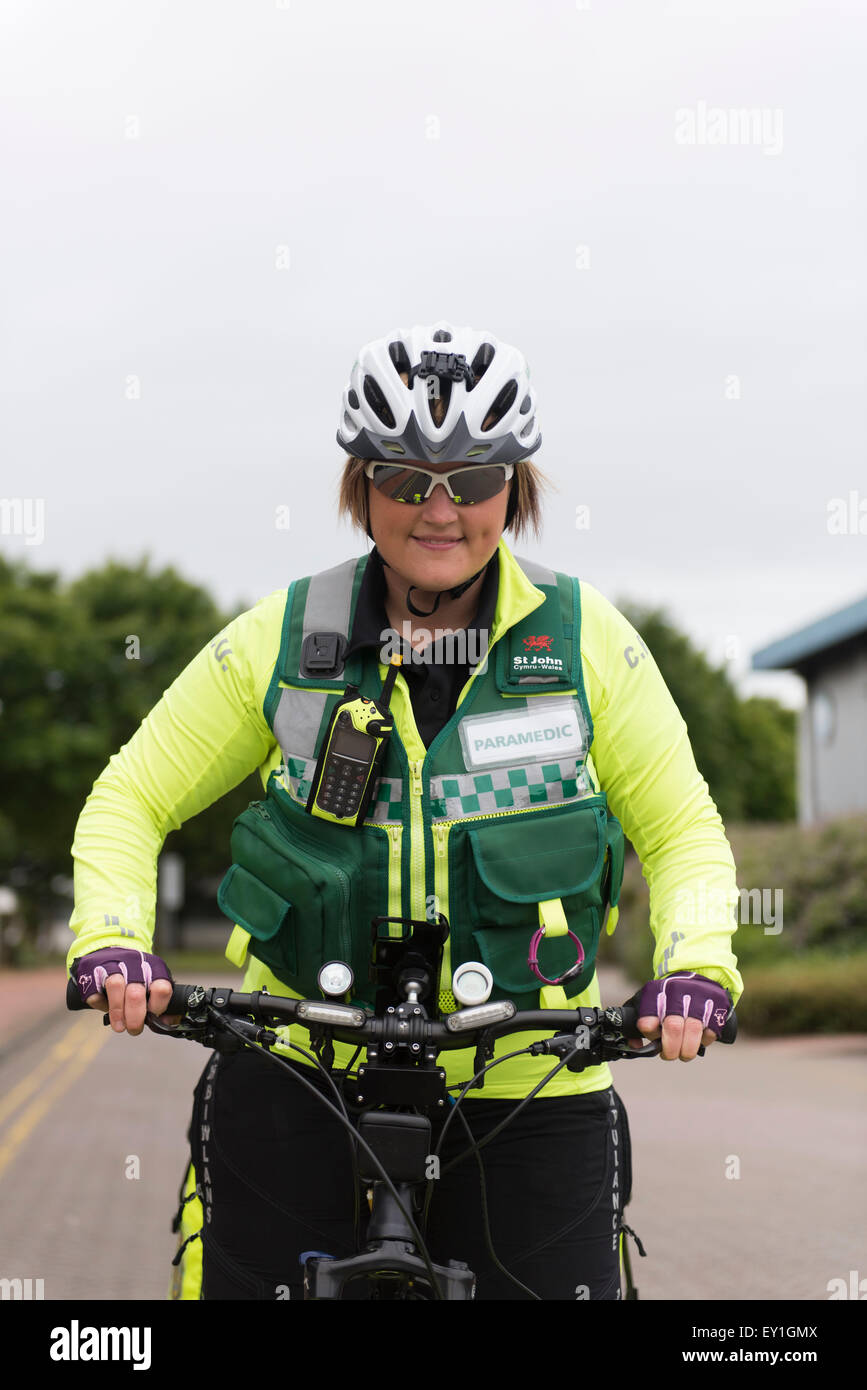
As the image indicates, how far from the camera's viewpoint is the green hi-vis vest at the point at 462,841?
3193mm

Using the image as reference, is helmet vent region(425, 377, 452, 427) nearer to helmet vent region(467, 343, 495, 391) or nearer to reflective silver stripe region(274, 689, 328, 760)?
helmet vent region(467, 343, 495, 391)

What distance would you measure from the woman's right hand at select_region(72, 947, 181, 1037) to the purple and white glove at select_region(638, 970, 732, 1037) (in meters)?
0.80

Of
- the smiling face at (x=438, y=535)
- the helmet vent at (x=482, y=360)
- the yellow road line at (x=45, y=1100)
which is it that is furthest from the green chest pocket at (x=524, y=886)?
the yellow road line at (x=45, y=1100)

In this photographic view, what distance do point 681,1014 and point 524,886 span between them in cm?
41

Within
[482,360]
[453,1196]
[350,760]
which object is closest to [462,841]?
[350,760]

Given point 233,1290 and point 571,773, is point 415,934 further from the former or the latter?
point 233,1290

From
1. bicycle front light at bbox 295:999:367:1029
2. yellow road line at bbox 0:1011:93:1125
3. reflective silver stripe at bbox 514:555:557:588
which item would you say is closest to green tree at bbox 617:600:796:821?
yellow road line at bbox 0:1011:93:1125

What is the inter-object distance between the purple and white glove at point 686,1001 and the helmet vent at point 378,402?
1.13m

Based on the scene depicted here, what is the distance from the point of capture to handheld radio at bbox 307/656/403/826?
3.18 m

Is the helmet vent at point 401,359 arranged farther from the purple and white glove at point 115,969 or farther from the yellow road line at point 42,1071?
the yellow road line at point 42,1071

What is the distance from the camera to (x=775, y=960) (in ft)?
80.5

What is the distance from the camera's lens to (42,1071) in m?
17.3
